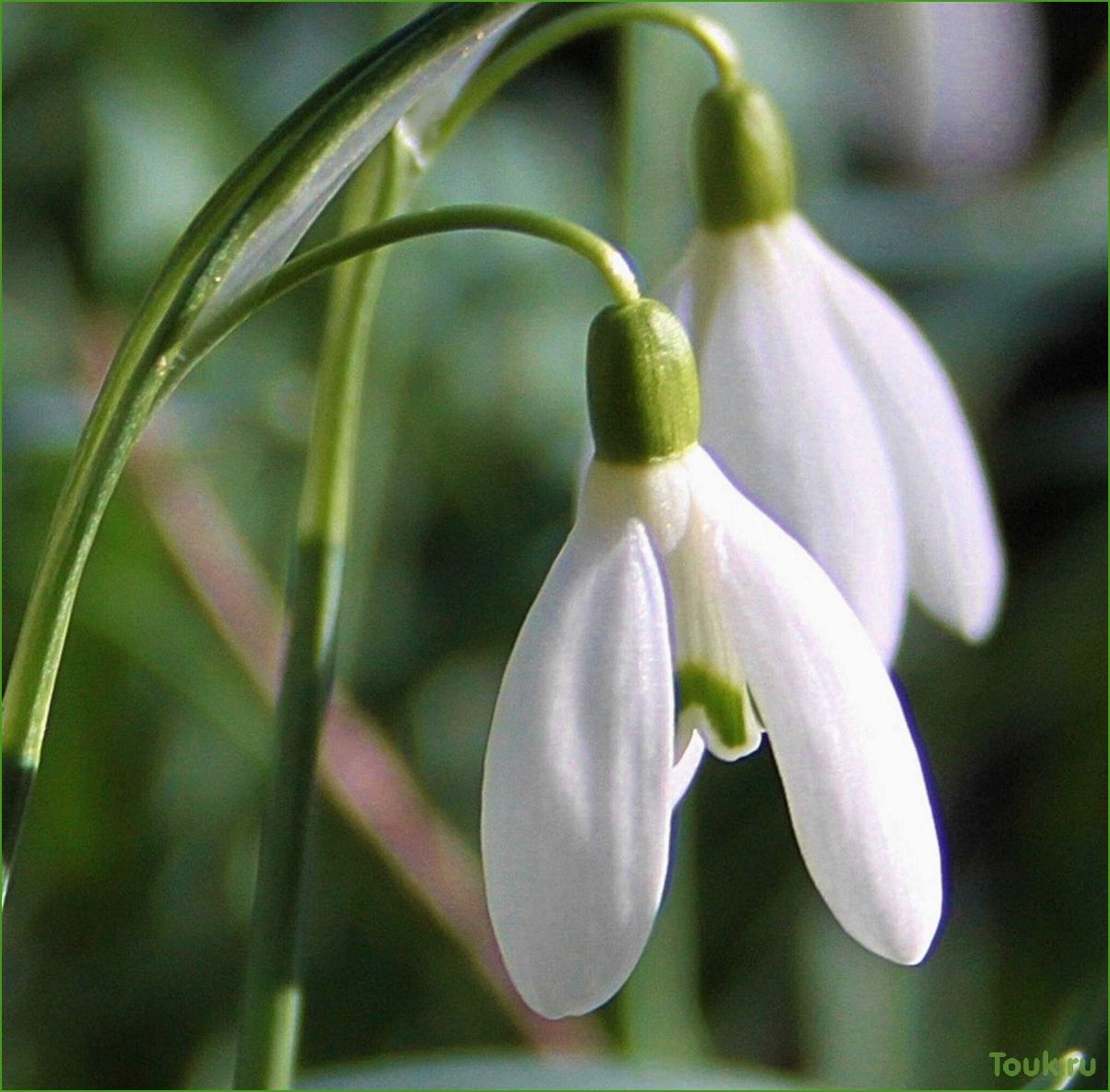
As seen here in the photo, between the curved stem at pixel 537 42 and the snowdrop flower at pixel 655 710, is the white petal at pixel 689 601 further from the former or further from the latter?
the curved stem at pixel 537 42

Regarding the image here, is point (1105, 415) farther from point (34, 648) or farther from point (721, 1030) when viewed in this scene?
point (34, 648)

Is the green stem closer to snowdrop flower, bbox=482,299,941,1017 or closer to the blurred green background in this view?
snowdrop flower, bbox=482,299,941,1017

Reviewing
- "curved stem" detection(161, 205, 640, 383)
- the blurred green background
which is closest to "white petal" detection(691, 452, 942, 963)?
"curved stem" detection(161, 205, 640, 383)

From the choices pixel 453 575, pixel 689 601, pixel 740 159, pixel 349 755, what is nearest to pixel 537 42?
pixel 740 159

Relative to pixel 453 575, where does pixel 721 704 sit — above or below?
below

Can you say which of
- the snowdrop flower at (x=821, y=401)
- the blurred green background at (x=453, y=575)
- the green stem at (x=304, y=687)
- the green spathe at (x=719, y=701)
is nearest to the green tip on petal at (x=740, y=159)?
the snowdrop flower at (x=821, y=401)

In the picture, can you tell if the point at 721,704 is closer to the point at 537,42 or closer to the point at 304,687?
the point at 304,687

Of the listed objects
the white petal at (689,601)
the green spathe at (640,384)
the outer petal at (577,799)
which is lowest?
the outer petal at (577,799)
